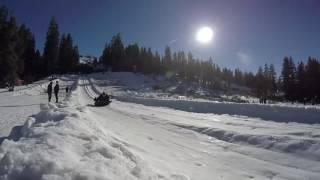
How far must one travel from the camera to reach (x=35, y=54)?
93000 mm

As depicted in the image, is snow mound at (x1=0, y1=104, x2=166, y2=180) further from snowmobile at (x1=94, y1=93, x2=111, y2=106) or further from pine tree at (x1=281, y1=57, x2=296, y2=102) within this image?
pine tree at (x1=281, y1=57, x2=296, y2=102)

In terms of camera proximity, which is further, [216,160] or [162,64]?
[162,64]

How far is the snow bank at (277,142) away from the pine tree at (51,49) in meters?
90.7

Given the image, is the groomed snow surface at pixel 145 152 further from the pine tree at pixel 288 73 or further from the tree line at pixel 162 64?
the tree line at pixel 162 64

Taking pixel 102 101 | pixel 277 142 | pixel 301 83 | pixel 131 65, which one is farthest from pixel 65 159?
pixel 131 65

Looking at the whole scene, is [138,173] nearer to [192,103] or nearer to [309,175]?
[309,175]

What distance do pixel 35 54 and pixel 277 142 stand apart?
93.4m

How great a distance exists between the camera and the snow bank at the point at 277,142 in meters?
10.2

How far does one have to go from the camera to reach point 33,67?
299 ft

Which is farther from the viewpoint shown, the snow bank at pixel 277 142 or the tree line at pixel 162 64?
the tree line at pixel 162 64

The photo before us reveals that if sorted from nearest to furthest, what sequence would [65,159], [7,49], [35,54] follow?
[65,159] < [7,49] < [35,54]

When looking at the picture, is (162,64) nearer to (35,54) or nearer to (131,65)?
(131,65)

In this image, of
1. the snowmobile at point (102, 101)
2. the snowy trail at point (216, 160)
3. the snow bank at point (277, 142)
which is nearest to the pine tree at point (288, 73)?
the snowmobile at point (102, 101)

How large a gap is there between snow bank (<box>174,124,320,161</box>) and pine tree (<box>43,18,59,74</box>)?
90.7 meters
